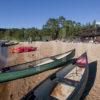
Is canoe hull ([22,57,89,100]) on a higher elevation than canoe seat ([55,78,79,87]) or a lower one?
lower

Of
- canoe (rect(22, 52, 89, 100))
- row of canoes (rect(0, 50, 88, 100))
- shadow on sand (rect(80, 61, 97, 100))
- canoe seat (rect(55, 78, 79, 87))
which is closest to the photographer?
canoe (rect(22, 52, 89, 100))

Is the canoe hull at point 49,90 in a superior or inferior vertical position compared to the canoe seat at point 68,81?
inferior

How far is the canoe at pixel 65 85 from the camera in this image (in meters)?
16.6

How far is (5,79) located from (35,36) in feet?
281

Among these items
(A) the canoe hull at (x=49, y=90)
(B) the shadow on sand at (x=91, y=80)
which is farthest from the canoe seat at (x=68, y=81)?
(B) the shadow on sand at (x=91, y=80)

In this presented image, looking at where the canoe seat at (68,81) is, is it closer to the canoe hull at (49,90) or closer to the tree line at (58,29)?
the canoe hull at (49,90)

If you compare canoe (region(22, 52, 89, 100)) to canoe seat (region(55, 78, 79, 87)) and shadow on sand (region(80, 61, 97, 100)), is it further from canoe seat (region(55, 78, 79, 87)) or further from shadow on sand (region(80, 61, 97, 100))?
shadow on sand (region(80, 61, 97, 100))

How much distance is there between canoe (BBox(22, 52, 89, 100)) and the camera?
1659 cm

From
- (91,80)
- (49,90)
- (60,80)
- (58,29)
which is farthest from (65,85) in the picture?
(58,29)

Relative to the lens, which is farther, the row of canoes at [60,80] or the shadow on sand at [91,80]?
the shadow on sand at [91,80]

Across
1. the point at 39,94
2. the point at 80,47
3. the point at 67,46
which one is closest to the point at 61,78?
the point at 39,94

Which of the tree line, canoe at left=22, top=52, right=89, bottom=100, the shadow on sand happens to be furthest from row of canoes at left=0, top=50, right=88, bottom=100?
the tree line

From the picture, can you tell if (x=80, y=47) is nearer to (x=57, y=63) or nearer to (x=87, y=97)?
(x=57, y=63)

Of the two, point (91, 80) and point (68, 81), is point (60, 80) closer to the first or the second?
point (68, 81)
